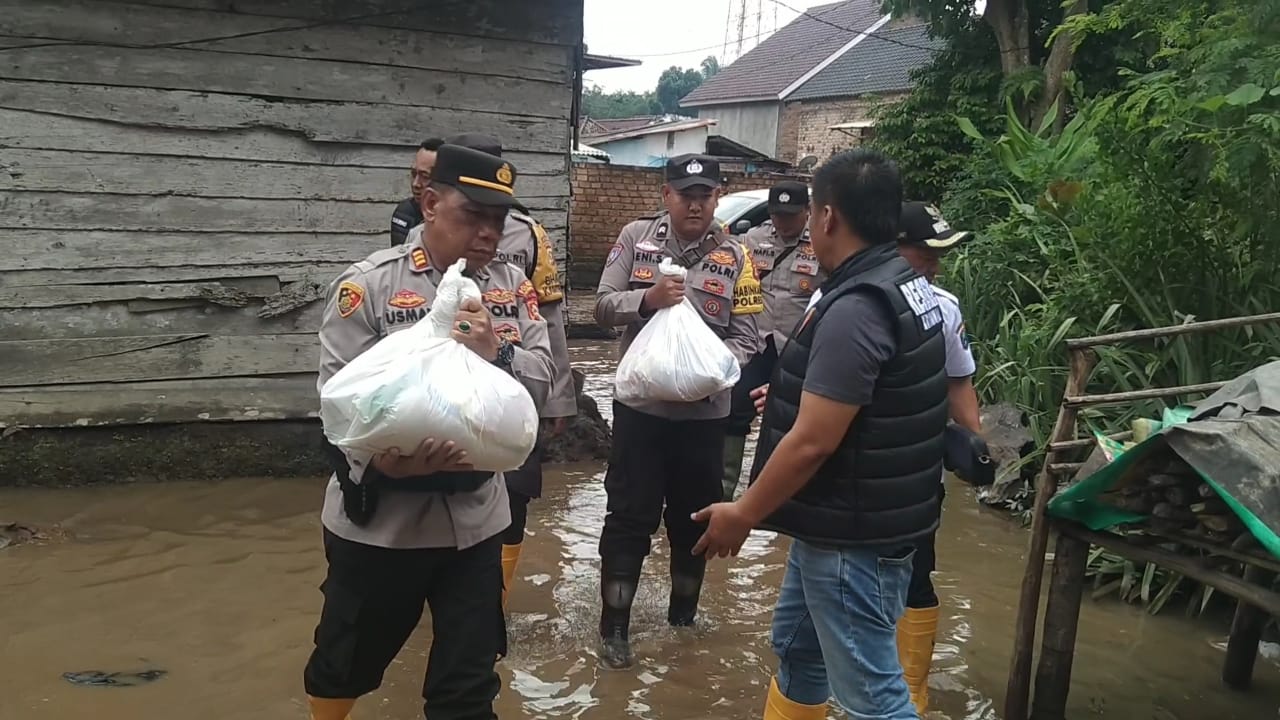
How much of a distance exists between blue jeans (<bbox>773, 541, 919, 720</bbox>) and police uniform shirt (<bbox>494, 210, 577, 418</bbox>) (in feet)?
5.38

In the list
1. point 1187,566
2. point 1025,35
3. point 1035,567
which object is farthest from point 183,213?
point 1025,35

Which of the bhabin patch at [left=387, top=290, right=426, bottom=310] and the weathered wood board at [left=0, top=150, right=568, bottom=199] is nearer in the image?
the bhabin patch at [left=387, top=290, right=426, bottom=310]

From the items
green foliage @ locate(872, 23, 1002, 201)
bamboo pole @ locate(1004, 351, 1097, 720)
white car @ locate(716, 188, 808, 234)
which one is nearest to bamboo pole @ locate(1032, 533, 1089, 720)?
bamboo pole @ locate(1004, 351, 1097, 720)

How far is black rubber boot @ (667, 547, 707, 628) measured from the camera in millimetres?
4222

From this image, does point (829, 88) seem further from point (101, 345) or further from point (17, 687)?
point (17, 687)

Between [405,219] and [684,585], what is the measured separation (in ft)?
6.54

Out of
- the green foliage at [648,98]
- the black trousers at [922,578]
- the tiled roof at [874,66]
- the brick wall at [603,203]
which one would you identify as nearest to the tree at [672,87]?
the green foliage at [648,98]

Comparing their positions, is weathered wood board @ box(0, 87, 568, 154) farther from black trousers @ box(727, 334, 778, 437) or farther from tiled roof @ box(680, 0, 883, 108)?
tiled roof @ box(680, 0, 883, 108)

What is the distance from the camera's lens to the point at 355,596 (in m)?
2.52

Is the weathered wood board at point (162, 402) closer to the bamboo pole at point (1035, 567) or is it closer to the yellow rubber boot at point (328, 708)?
the yellow rubber boot at point (328, 708)

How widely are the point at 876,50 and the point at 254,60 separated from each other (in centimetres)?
2394

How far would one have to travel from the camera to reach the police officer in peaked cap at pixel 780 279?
16.8 feet

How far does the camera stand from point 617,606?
396 cm

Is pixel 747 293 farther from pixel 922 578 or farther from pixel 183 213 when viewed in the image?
pixel 183 213
